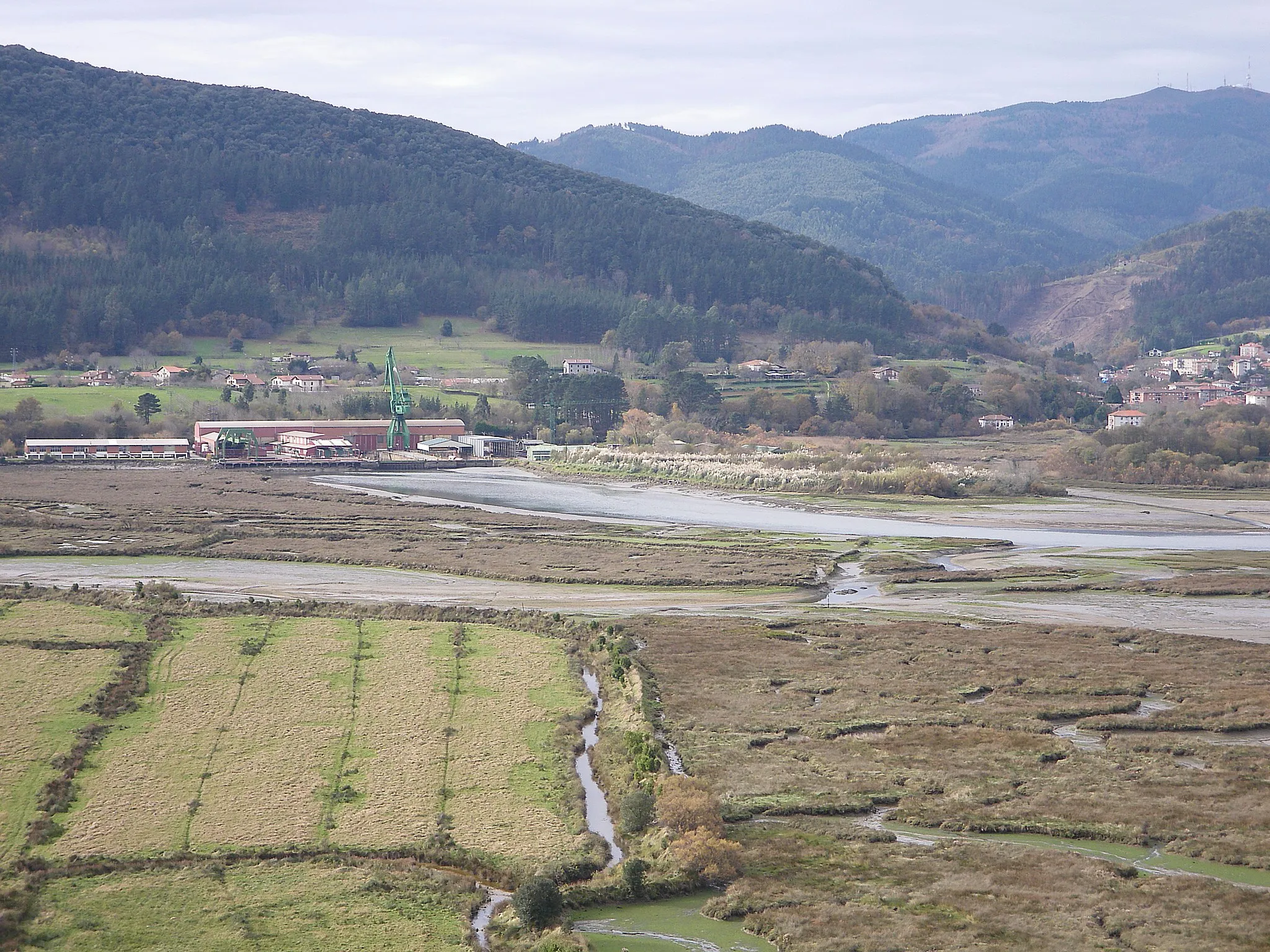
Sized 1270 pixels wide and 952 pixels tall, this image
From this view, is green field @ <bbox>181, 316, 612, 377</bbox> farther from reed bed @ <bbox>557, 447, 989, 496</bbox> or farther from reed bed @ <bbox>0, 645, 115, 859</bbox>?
reed bed @ <bbox>0, 645, 115, 859</bbox>

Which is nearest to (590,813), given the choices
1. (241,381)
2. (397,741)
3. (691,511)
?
(397,741)

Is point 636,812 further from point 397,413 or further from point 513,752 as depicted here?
point 397,413

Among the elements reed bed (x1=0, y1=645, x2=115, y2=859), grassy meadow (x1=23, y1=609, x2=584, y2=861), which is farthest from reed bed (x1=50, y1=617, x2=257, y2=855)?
reed bed (x1=0, y1=645, x2=115, y2=859)

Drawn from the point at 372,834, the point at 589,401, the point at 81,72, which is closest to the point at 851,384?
the point at 589,401

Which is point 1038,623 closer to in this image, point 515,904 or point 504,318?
point 515,904

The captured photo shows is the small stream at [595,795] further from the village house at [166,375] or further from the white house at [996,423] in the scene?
the white house at [996,423]

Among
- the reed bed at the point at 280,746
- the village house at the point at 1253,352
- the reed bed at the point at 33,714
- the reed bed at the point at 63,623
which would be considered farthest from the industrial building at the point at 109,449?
→ the village house at the point at 1253,352
